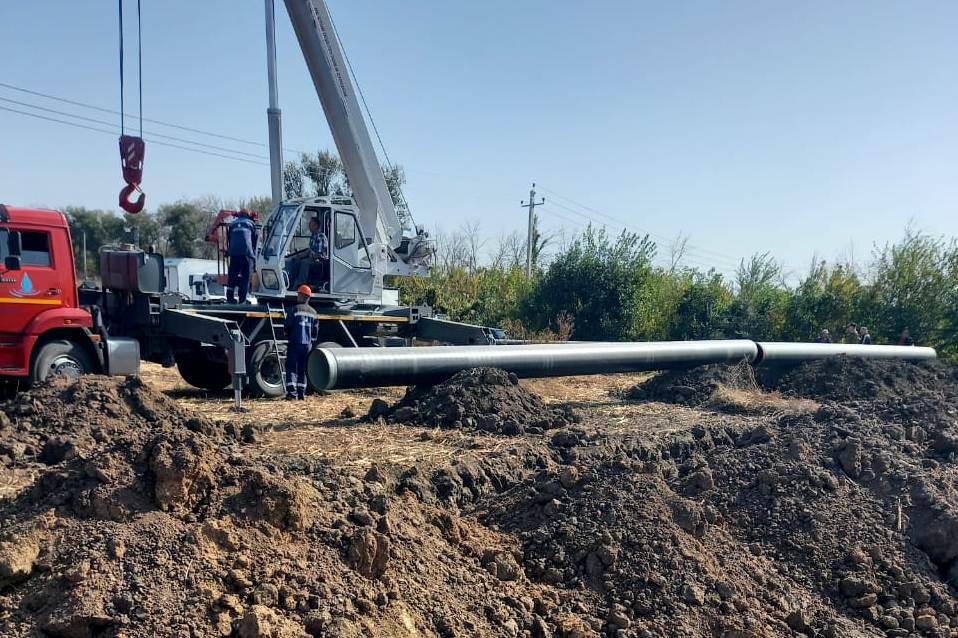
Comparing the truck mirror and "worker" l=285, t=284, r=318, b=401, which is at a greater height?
the truck mirror

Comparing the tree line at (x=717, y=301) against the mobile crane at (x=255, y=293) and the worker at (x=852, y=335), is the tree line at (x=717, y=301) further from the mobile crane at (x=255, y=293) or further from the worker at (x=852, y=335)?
the mobile crane at (x=255, y=293)

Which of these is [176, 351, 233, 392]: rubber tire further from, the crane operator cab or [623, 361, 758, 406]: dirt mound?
[623, 361, 758, 406]: dirt mound

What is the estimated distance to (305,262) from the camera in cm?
1118

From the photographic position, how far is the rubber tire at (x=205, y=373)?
1098 centimetres

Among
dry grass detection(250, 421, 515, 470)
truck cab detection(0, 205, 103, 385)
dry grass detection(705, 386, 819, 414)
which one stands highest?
truck cab detection(0, 205, 103, 385)

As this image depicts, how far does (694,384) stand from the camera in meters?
10.5

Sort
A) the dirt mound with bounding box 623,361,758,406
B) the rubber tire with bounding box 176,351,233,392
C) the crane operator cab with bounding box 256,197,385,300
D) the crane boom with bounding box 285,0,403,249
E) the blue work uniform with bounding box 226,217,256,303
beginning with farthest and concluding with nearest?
the crane boom with bounding box 285,0,403,249 < the rubber tire with bounding box 176,351,233,392 < the crane operator cab with bounding box 256,197,385,300 < the blue work uniform with bounding box 226,217,256,303 < the dirt mound with bounding box 623,361,758,406

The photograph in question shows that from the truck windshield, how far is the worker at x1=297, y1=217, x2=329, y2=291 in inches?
14.2

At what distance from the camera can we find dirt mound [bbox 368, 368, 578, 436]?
23.5 ft

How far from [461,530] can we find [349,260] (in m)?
7.80

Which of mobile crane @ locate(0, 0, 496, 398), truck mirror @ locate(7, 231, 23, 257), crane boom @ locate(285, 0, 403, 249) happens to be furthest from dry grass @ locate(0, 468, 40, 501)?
crane boom @ locate(285, 0, 403, 249)

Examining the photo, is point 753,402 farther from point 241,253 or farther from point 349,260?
point 241,253

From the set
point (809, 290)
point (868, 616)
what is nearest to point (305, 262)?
point (868, 616)

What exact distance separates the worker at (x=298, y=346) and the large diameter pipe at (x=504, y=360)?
191 centimetres
